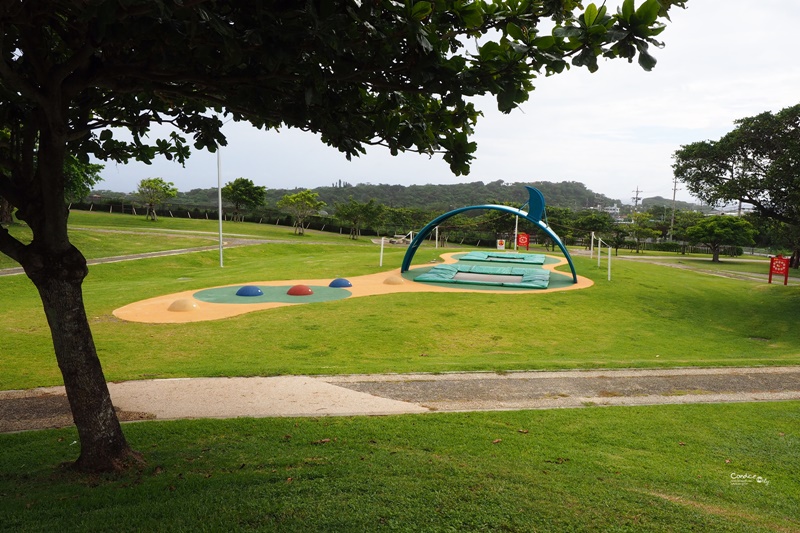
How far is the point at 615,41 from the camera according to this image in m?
3.38

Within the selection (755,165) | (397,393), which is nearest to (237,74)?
(397,393)

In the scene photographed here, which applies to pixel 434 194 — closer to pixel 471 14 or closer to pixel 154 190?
pixel 154 190

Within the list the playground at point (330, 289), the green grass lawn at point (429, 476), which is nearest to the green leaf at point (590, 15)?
the green grass lawn at point (429, 476)

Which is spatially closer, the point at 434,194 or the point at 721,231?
the point at 721,231

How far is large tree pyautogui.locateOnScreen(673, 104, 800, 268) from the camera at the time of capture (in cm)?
1980

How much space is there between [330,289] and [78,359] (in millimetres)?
15700

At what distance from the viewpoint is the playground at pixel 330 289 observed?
16062 mm

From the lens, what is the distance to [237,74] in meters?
4.63

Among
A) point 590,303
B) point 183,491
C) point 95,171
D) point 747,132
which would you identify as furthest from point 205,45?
point 95,171

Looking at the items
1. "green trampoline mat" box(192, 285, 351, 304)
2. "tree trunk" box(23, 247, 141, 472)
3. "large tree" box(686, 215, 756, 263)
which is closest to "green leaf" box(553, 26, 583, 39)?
"tree trunk" box(23, 247, 141, 472)

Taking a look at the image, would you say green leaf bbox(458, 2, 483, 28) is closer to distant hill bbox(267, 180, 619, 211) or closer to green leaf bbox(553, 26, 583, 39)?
green leaf bbox(553, 26, 583, 39)

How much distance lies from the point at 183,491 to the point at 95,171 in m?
36.6

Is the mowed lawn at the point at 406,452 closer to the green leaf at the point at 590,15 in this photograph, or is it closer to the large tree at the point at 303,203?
the green leaf at the point at 590,15

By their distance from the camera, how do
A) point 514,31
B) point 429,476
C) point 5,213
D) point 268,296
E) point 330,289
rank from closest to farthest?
point 514,31 < point 429,476 < point 268,296 < point 330,289 < point 5,213
